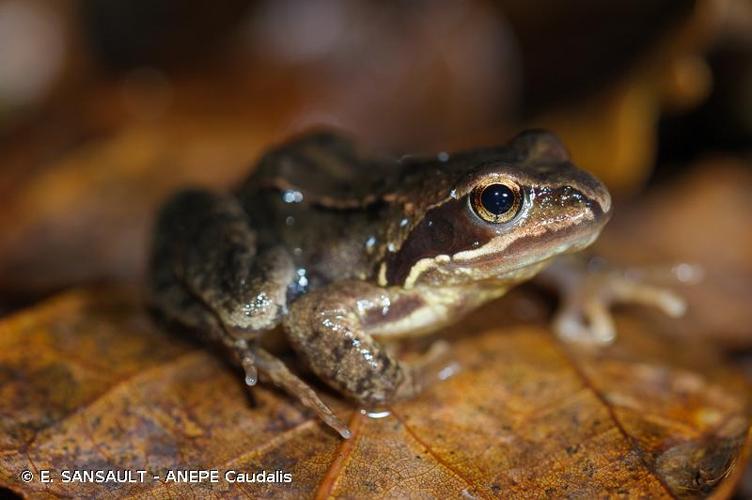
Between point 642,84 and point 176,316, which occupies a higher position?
point 642,84

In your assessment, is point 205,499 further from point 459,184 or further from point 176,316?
point 459,184

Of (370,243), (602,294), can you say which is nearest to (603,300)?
(602,294)

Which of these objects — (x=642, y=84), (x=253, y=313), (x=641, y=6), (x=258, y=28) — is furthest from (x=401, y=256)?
(x=258, y=28)

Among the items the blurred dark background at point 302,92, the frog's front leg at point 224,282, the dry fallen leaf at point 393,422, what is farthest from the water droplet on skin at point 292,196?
the blurred dark background at point 302,92

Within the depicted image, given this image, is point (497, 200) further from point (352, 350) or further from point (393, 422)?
point (393, 422)

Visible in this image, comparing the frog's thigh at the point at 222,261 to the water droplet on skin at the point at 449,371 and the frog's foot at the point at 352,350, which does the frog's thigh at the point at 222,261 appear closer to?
the frog's foot at the point at 352,350

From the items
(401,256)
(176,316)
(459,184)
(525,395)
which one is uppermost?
(459,184)

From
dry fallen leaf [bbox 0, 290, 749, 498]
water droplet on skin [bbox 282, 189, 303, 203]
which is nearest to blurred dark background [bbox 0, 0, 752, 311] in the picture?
dry fallen leaf [bbox 0, 290, 749, 498]
